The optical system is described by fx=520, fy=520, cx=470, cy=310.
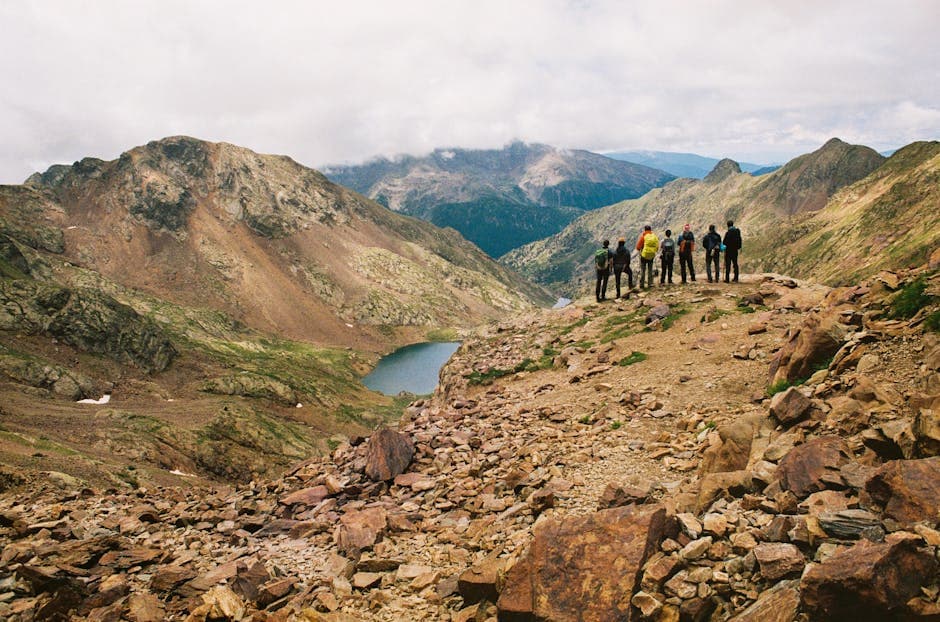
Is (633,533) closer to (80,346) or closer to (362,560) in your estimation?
(362,560)

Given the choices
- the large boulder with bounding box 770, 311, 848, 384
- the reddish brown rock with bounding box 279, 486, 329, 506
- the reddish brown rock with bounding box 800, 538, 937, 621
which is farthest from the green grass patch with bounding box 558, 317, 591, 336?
the reddish brown rock with bounding box 800, 538, 937, 621

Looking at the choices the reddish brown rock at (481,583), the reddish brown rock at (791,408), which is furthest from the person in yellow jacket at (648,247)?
the reddish brown rock at (481,583)

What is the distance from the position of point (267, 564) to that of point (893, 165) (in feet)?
825

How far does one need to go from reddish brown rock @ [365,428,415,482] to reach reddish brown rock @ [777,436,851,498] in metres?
10.8

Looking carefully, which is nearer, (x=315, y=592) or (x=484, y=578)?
(x=484, y=578)

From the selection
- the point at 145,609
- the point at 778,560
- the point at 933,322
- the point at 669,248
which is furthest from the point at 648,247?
the point at 145,609

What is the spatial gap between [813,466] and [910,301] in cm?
696

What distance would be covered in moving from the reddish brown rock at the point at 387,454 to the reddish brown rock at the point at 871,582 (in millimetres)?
12048

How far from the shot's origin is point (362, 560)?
11.0m

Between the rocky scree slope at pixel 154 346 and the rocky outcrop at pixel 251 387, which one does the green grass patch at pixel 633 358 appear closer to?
the rocky scree slope at pixel 154 346

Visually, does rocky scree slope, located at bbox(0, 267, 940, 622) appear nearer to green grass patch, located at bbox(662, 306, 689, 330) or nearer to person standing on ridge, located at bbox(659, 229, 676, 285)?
green grass patch, located at bbox(662, 306, 689, 330)

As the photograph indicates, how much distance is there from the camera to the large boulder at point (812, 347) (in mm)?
13281

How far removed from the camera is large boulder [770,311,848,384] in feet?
43.6

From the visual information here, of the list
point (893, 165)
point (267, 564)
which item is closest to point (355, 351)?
point (267, 564)
